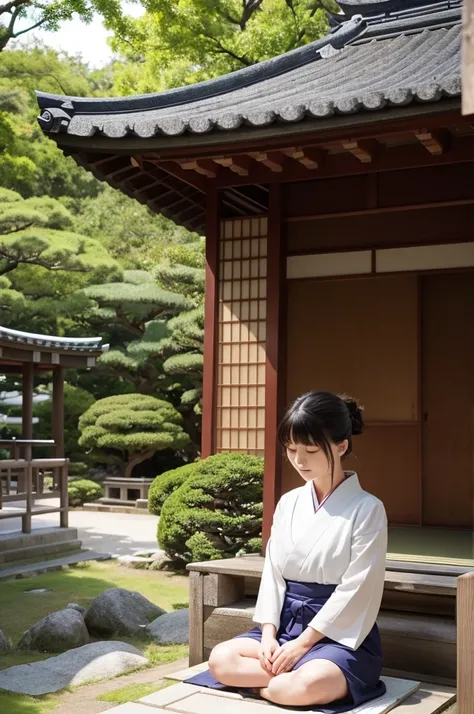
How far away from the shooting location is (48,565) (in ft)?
33.9

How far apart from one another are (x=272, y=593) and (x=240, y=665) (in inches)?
12.8

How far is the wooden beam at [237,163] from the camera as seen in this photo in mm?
5666

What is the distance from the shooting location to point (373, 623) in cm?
357

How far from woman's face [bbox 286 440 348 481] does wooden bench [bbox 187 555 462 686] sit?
0.97 meters

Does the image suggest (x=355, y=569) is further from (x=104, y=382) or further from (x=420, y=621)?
(x=104, y=382)

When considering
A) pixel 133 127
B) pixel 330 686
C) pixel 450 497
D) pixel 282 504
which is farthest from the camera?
pixel 450 497

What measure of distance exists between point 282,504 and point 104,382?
18.6 metres

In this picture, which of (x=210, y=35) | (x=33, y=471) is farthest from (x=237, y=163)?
(x=210, y=35)

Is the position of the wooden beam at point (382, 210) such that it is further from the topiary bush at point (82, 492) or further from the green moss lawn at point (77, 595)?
the topiary bush at point (82, 492)

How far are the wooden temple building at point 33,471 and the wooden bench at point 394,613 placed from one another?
5509 millimetres

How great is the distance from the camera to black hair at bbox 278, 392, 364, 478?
11.7ft

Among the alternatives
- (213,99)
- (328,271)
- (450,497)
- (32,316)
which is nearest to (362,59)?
(213,99)

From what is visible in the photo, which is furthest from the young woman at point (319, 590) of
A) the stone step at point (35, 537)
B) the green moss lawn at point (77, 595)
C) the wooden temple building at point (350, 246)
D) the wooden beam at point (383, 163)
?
the stone step at point (35, 537)

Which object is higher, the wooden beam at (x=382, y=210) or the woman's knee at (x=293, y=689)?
the wooden beam at (x=382, y=210)
